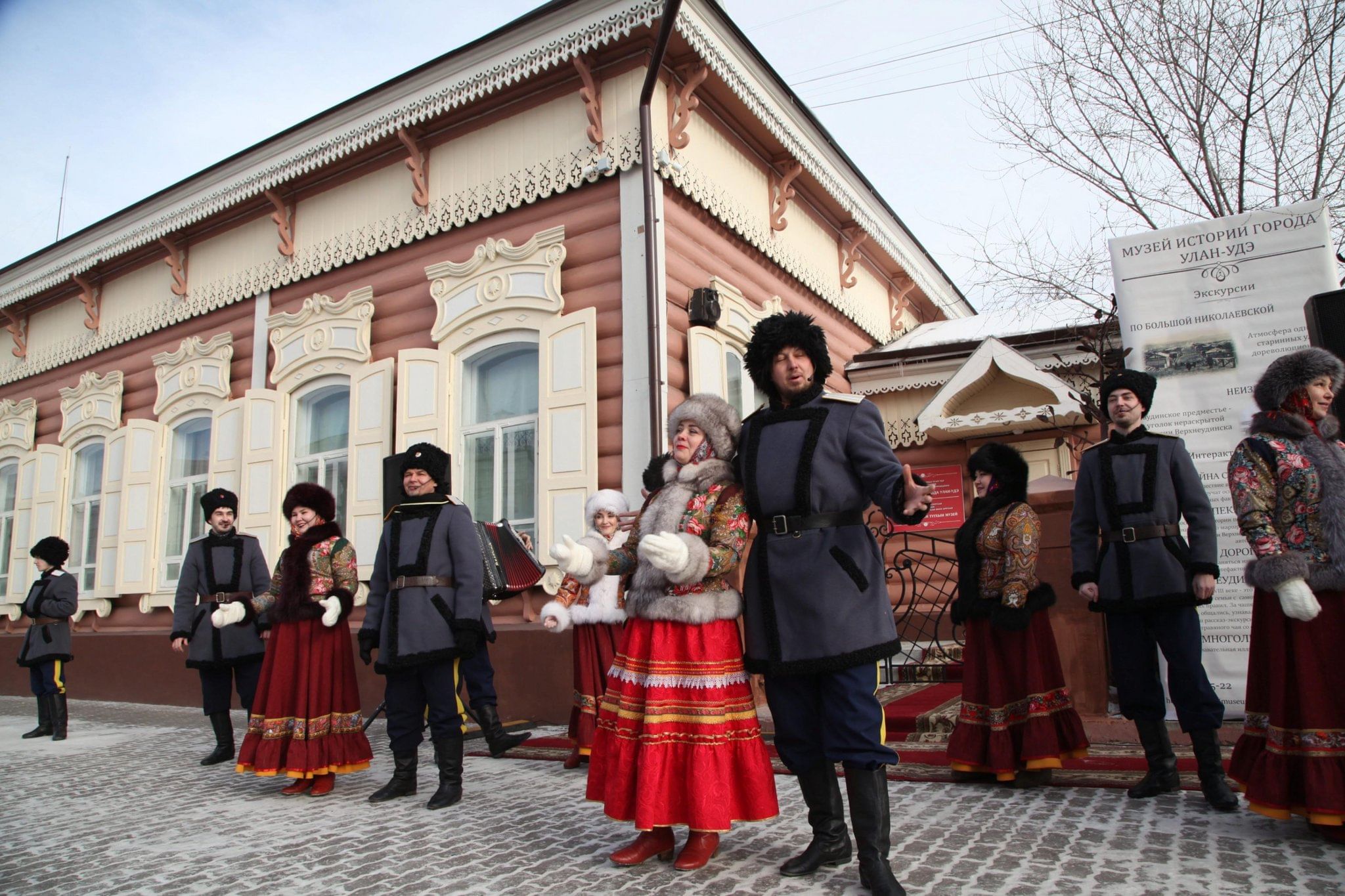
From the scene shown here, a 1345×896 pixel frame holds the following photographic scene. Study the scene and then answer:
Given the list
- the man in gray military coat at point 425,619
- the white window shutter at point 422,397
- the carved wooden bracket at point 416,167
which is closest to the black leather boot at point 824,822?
the man in gray military coat at point 425,619

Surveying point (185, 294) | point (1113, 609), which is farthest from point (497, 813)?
point (185, 294)

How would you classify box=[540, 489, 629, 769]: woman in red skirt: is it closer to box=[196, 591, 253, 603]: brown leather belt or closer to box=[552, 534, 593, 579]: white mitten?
box=[552, 534, 593, 579]: white mitten

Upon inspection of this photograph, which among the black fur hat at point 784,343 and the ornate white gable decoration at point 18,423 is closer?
the black fur hat at point 784,343

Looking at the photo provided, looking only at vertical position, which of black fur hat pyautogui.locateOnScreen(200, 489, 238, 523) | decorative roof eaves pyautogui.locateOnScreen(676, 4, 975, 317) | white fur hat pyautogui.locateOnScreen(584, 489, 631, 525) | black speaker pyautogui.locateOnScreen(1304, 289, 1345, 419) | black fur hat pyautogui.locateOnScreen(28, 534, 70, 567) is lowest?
black fur hat pyautogui.locateOnScreen(28, 534, 70, 567)

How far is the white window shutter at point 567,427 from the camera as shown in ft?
24.0

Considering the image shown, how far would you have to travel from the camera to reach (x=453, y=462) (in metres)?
8.18

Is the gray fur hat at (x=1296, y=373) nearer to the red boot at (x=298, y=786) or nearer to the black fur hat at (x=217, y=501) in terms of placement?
the red boot at (x=298, y=786)

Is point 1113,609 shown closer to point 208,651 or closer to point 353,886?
point 353,886

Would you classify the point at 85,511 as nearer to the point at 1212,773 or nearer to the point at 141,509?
the point at 141,509

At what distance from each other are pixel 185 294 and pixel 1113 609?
34.8 feet

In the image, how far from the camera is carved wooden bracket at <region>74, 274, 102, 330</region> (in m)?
12.0

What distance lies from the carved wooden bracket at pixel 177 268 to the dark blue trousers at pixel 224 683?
6.00m

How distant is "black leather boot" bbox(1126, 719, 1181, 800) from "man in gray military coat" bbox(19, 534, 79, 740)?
8384 mm

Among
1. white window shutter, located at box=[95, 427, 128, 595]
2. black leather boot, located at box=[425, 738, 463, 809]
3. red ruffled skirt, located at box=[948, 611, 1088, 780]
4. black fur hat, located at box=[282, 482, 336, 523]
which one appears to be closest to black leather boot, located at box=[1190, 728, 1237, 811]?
red ruffled skirt, located at box=[948, 611, 1088, 780]
